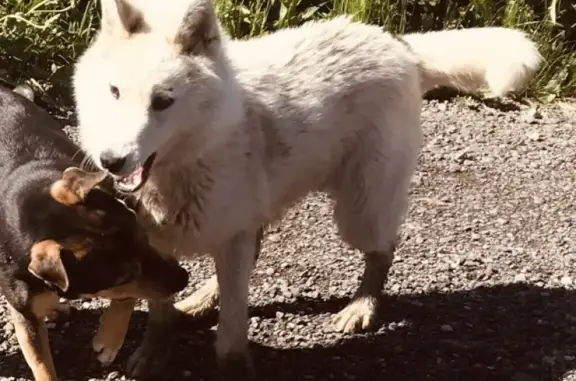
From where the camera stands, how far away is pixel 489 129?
20.4ft

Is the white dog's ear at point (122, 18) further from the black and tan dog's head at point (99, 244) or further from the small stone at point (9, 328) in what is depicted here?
the small stone at point (9, 328)

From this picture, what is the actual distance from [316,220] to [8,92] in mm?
1850

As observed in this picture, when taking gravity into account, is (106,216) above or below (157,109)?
below

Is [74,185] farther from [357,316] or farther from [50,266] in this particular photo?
[357,316]

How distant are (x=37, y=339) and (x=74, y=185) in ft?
2.20

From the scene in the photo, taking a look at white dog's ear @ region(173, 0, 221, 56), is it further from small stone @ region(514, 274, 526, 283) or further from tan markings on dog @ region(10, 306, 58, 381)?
small stone @ region(514, 274, 526, 283)

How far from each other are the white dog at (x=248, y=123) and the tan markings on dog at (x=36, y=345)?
0.45 m

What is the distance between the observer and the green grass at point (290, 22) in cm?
600

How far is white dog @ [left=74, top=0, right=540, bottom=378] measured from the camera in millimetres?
3176

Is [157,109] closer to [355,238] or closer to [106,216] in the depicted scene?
[106,216]

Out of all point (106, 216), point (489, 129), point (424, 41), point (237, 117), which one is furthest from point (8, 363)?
point (489, 129)

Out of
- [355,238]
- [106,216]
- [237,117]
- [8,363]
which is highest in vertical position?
[237,117]

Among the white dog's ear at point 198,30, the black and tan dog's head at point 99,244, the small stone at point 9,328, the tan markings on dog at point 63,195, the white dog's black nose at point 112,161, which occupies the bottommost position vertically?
the small stone at point 9,328

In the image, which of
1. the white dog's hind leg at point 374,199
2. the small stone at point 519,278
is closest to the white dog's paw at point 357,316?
the white dog's hind leg at point 374,199
